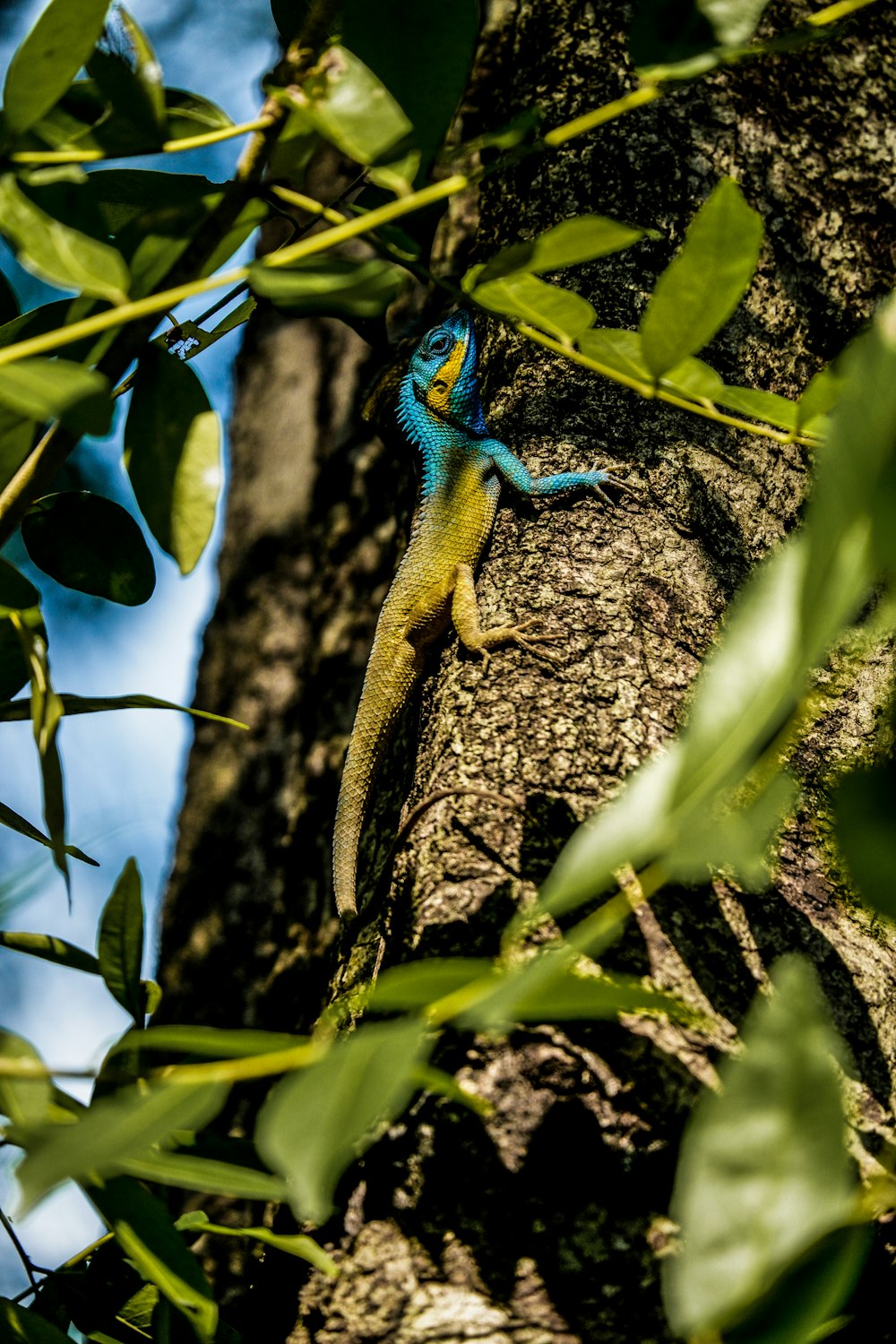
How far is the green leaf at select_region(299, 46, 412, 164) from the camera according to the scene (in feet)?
2.27

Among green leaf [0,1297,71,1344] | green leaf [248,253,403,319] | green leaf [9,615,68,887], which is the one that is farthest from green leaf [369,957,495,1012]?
green leaf [0,1297,71,1344]

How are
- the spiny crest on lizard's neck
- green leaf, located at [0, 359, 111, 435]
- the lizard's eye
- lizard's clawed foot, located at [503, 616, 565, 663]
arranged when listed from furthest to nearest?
the lizard's eye → the spiny crest on lizard's neck → lizard's clawed foot, located at [503, 616, 565, 663] → green leaf, located at [0, 359, 111, 435]

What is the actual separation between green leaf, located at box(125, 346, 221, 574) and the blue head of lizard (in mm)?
1748

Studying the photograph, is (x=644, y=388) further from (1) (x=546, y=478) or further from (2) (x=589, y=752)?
(1) (x=546, y=478)

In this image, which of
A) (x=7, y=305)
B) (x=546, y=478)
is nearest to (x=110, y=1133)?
(x=7, y=305)

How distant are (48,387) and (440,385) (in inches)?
85.0

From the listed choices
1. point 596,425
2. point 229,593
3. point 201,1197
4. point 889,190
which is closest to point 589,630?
point 596,425

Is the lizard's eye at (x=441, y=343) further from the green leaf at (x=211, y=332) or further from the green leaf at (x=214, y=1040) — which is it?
the green leaf at (x=214, y=1040)

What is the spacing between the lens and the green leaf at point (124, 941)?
0.77 metres

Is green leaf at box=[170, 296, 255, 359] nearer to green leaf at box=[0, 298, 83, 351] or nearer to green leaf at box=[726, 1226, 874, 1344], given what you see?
green leaf at box=[0, 298, 83, 351]

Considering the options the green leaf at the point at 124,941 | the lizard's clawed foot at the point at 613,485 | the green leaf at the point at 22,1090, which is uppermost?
the lizard's clawed foot at the point at 613,485

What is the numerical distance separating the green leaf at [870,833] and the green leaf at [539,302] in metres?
0.49

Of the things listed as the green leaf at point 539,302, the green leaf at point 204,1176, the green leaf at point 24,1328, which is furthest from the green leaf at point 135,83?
the green leaf at point 24,1328

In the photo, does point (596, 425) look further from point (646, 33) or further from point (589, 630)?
point (646, 33)
